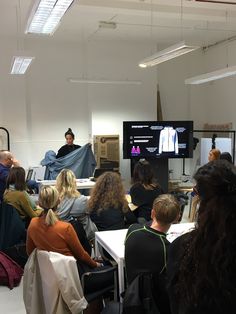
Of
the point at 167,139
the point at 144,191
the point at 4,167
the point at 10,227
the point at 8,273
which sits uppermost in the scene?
the point at 167,139

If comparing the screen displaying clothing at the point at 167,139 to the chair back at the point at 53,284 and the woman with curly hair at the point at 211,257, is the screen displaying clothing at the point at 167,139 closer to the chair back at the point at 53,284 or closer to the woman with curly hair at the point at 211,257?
the chair back at the point at 53,284

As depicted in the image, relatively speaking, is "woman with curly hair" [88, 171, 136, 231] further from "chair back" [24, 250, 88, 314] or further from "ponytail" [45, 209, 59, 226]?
"chair back" [24, 250, 88, 314]

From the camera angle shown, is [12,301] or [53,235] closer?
[53,235]

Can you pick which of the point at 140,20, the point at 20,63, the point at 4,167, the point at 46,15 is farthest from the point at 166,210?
the point at 140,20

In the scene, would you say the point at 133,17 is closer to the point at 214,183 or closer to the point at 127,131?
the point at 127,131

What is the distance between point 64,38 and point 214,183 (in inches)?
297

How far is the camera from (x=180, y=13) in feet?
20.2

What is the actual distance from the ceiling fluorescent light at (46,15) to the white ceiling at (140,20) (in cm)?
26

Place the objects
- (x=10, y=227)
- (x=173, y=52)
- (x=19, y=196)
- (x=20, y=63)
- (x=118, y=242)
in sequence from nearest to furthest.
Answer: (x=118, y=242) → (x=10, y=227) → (x=19, y=196) → (x=173, y=52) → (x=20, y=63)

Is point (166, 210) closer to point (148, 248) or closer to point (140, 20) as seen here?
point (148, 248)

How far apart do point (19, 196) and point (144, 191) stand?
1.42 m

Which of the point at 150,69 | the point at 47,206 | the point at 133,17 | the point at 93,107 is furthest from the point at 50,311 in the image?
the point at 150,69

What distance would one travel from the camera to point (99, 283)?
283cm

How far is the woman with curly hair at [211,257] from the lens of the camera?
3.82ft
